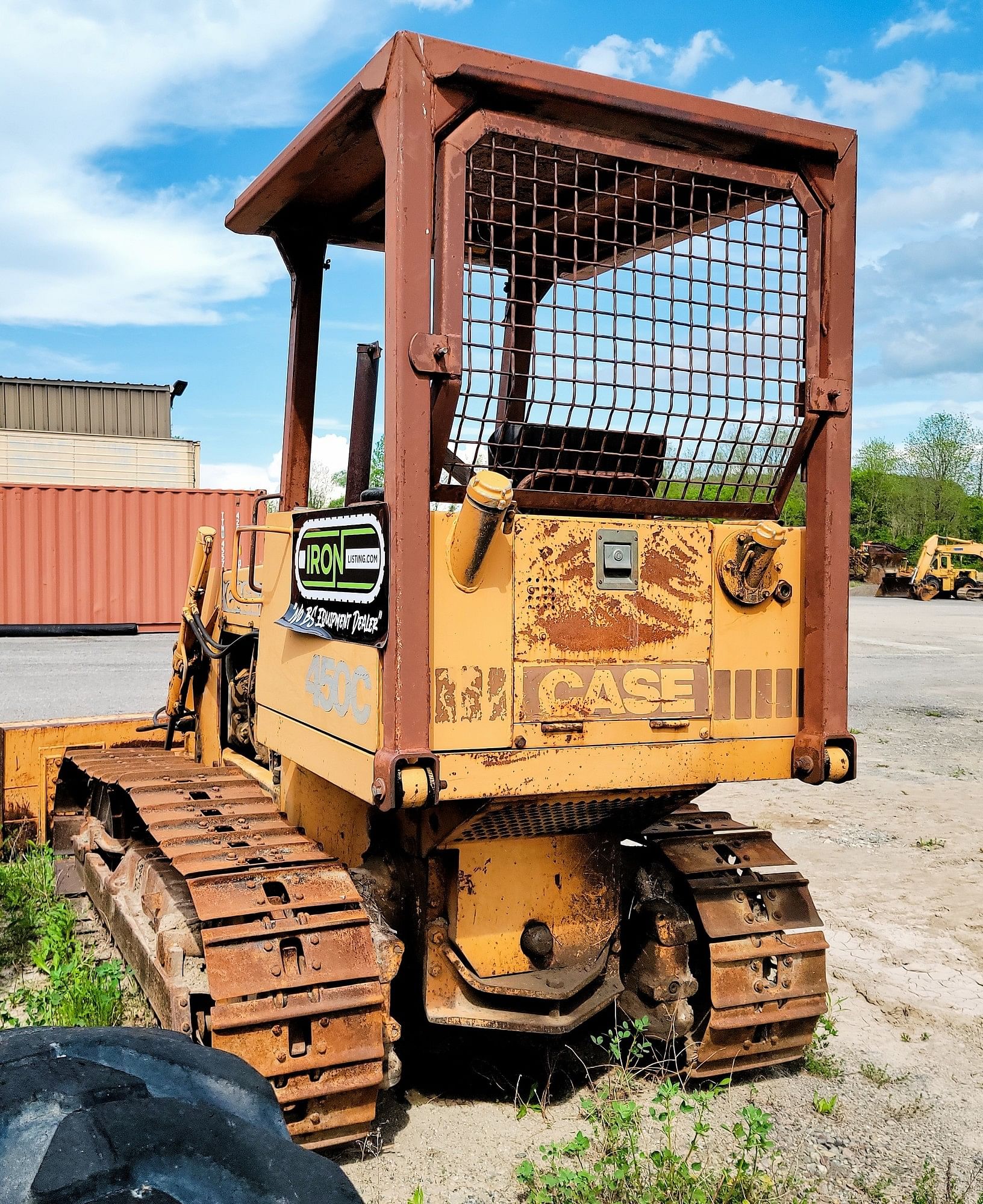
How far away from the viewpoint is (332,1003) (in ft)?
10.2

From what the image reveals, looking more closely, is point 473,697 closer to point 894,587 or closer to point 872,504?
point 894,587

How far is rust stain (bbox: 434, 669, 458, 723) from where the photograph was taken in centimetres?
312

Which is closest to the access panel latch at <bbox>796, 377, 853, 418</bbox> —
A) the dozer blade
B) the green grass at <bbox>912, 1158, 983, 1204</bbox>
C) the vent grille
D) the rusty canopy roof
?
the rusty canopy roof

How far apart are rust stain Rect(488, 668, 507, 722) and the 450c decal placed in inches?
13.3

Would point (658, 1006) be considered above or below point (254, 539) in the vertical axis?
below

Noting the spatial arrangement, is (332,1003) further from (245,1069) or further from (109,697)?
(109,697)

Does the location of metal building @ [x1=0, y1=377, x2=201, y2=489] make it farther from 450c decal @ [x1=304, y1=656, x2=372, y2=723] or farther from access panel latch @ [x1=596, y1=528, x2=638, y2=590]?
access panel latch @ [x1=596, y1=528, x2=638, y2=590]

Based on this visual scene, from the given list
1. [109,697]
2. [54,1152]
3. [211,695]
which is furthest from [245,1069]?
[109,697]

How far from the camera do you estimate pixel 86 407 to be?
1264 inches

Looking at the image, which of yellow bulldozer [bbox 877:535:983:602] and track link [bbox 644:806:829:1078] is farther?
yellow bulldozer [bbox 877:535:983:602]

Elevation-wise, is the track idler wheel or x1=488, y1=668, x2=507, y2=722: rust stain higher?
x1=488, y1=668, x2=507, y2=722: rust stain

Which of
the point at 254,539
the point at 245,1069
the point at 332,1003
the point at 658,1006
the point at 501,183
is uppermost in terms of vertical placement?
the point at 501,183

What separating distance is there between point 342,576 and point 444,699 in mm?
525

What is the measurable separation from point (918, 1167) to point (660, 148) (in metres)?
3.20
